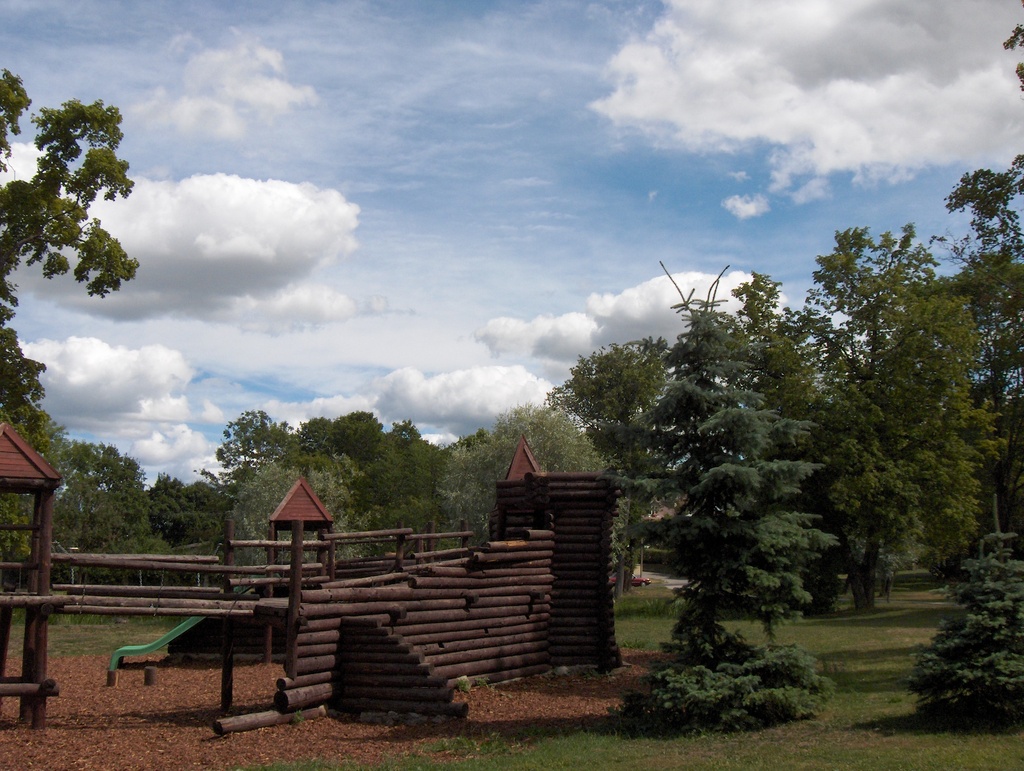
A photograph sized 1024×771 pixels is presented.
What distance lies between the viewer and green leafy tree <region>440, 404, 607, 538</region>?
41875mm

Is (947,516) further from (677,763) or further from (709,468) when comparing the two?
(677,763)

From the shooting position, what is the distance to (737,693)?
39.2 ft

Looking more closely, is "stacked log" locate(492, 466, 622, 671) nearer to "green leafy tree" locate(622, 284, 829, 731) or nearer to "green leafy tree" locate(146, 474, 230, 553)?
"green leafy tree" locate(622, 284, 829, 731)

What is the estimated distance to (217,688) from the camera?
1753 centimetres

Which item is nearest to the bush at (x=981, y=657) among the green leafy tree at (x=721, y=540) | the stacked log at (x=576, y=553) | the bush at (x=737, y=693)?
the bush at (x=737, y=693)

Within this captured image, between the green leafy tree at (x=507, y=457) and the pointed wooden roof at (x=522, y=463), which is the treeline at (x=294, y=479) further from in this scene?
the pointed wooden roof at (x=522, y=463)

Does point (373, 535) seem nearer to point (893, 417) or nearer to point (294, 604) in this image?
point (294, 604)

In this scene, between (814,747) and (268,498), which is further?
(268,498)

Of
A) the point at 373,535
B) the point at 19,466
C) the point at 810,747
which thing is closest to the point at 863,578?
the point at 373,535

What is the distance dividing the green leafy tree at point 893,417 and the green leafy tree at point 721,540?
72.7ft

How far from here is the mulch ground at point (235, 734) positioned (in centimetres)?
1166

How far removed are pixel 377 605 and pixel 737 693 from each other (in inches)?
251

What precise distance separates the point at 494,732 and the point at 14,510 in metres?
20.3

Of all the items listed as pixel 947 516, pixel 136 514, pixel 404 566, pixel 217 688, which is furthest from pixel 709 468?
pixel 136 514
